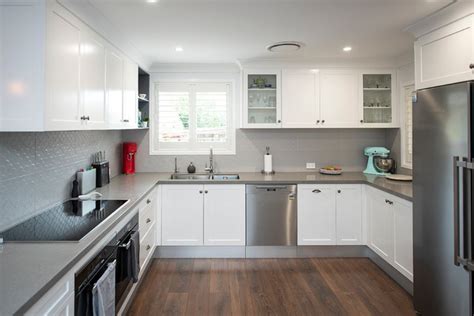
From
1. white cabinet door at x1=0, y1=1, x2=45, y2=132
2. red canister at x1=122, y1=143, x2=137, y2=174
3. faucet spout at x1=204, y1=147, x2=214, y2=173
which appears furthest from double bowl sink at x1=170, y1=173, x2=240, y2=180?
white cabinet door at x1=0, y1=1, x2=45, y2=132

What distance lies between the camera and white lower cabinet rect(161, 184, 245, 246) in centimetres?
362

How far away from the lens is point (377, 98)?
13.4 feet

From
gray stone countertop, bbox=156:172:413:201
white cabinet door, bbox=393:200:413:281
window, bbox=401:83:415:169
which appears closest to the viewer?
white cabinet door, bbox=393:200:413:281

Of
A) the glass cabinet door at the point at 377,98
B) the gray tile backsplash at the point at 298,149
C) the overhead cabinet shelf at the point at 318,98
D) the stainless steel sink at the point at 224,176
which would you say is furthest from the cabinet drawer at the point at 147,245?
the glass cabinet door at the point at 377,98

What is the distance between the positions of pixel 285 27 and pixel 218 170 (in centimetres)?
214

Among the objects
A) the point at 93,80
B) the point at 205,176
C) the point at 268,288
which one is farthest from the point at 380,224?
the point at 93,80

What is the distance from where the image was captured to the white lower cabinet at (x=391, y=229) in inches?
108

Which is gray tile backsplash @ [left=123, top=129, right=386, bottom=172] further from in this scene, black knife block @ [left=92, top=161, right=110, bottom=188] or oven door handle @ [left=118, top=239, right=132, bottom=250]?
oven door handle @ [left=118, top=239, right=132, bottom=250]

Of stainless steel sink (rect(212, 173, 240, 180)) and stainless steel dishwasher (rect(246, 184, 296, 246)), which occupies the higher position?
stainless steel sink (rect(212, 173, 240, 180))

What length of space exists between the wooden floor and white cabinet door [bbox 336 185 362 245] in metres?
0.29

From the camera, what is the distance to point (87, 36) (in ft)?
7.45

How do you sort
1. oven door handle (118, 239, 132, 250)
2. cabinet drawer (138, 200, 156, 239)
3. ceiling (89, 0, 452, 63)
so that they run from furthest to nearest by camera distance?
cabinet drawer (138, 200, 156, 239)
ceiling (89, 0, 452, 63)
oven door handle (118, 239, 132, 250)

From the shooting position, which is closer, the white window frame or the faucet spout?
the white window frame

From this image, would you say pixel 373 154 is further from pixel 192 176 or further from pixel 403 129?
pixel 192 176
